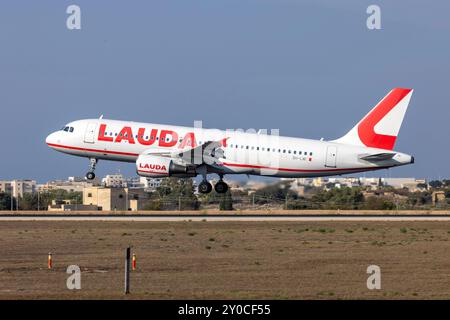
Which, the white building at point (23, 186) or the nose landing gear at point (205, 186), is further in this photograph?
the white building at point (23, 186)

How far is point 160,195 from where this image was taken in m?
105

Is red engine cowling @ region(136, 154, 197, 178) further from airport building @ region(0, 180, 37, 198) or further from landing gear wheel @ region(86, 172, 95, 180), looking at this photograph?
airport building @ region(0, 180, 37, 198)

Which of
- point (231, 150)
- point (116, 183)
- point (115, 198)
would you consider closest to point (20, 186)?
point (116, 183)

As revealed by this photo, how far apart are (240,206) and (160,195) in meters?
17.7

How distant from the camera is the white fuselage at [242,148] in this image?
232ft

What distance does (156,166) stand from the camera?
229 ft

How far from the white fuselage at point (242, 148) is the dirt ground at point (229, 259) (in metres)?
7.73

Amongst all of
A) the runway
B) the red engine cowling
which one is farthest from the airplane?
the runway

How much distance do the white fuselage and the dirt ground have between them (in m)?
7.73

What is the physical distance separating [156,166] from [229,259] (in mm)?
28862

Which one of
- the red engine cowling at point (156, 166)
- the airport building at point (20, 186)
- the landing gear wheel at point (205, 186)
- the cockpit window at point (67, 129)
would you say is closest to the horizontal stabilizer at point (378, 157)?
the landing gear wheel at point (205, 186)

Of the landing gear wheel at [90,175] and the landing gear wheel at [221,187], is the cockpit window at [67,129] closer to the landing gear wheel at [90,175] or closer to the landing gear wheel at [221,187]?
the landing gear wheel at [90,175]
